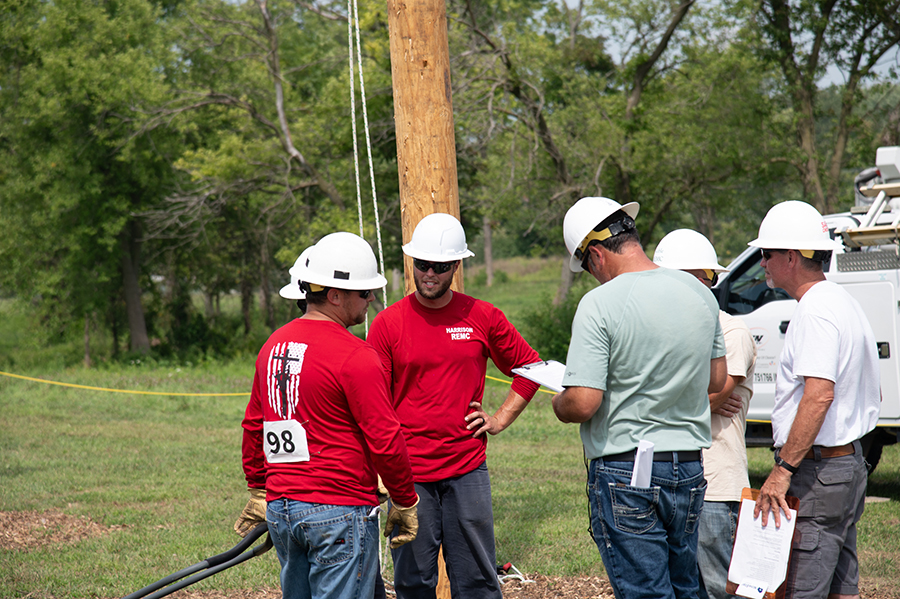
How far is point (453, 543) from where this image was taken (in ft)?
13.0

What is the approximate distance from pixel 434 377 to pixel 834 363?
1791 mm

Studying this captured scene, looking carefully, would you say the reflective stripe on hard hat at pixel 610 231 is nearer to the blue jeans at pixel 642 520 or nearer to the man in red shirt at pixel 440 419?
the blue jeans at pixel 642 520

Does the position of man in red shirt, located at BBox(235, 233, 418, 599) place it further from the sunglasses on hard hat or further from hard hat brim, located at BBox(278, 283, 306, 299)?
the sunglasses on hard hat

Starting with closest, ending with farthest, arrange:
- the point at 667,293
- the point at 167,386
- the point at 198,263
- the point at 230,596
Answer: the point at 667,293 < the point at 230,596 < the point at 167,386 < the point at 198,263

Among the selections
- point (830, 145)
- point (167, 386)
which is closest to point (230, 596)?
point (167, 386)

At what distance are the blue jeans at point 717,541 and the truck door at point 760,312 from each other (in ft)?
14.5

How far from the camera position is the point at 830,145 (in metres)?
19.5

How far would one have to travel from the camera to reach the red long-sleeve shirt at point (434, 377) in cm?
388

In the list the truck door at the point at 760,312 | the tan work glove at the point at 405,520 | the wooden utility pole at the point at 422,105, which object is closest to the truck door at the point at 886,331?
the truck door at the point at 760,312

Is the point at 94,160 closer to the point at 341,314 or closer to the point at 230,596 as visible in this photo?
the point at 230,596

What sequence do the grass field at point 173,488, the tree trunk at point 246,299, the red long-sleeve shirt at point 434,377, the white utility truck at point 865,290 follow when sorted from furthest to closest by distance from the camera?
1. the tree trunk at point 246,299
2. the white utility truck at point 865,290
3. the grass field at point 173,488
4. the red long-sleeve shirt at point 434,377

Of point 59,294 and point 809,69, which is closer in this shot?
point 809,69

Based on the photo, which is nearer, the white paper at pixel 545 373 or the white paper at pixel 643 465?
A: the white paper at pixel 643 465

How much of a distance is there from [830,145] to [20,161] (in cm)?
2043
